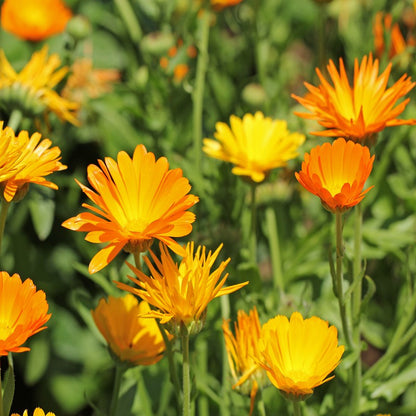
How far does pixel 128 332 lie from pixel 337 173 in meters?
0.28

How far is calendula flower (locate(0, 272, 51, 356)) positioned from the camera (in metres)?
0.60

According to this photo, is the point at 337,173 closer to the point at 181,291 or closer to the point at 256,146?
the point at 181,291

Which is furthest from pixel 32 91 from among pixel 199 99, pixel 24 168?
pixel 24 168

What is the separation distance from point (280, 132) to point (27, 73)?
34 cm

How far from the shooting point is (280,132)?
1016mm

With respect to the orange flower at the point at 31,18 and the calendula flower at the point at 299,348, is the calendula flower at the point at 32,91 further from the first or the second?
the calendula flower at the point at 299,348

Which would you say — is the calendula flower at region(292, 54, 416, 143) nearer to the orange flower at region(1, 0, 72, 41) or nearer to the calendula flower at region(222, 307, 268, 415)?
the calendula flower at region(222, 307, 268, 415)

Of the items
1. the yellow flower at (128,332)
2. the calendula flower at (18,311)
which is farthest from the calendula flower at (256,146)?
the calendula flower at (18,311)

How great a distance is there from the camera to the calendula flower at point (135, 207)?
25.9 inches

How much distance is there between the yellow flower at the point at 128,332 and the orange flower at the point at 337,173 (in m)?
0.23

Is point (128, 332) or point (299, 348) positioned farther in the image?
point (128, 332)

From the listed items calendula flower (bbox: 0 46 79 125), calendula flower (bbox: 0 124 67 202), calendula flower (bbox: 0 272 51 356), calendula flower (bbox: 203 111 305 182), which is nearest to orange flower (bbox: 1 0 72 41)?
calendula flower (bbox: 0 46 79 125)

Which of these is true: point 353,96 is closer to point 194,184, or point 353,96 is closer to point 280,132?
point 280,132

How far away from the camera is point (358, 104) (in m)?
0.80
